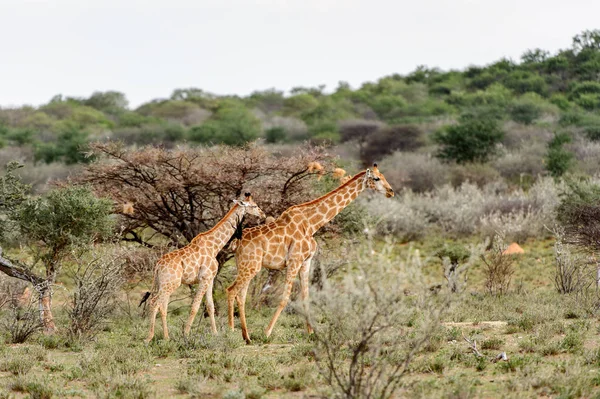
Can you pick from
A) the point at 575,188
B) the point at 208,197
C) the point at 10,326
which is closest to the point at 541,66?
the point at 575,188

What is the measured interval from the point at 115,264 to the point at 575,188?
36.2 feet

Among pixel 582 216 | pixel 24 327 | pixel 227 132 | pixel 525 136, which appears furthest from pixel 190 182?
pixel 227 132

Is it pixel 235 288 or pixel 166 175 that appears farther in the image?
pixel 166 175

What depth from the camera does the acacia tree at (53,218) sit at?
12.4 metres

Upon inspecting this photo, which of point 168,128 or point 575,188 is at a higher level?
point 168,128

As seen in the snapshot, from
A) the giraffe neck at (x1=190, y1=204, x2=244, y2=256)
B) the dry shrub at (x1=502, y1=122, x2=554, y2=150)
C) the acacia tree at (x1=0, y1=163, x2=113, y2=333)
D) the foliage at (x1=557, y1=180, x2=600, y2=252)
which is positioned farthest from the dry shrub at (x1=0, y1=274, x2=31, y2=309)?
the dry shrub at (x1=502, y1=122, x2=554, y2=150)

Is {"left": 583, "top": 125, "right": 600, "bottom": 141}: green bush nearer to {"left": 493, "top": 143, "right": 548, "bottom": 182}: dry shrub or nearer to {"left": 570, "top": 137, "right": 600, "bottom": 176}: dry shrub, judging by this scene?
{"left": 570, "top": 137, "right": 600, "bottom": 176}: dry shrub

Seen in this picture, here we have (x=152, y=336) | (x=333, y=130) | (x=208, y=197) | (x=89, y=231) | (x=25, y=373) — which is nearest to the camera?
(x=25, y=373)

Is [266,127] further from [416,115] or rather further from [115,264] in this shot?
[115,264]

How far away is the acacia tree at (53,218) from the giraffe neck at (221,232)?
2177 mm

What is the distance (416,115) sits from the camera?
5091cm

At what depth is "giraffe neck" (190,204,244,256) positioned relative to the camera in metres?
11.3

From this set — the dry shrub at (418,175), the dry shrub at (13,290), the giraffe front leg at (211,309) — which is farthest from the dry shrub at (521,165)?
the giraffe front leg at (211,309)

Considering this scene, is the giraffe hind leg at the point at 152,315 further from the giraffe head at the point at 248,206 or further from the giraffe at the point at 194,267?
the giraffe head at the point at 248,206
